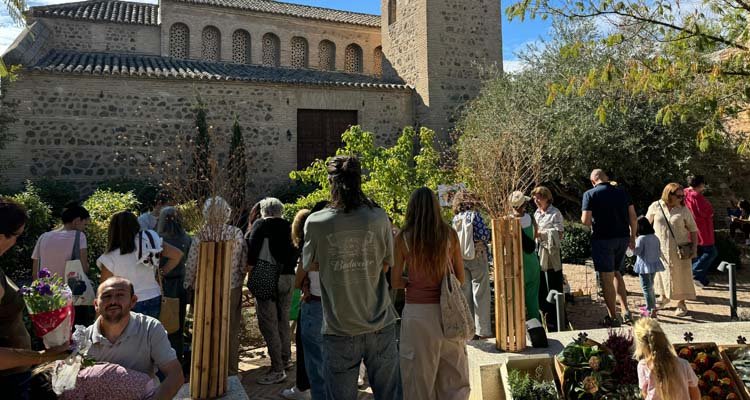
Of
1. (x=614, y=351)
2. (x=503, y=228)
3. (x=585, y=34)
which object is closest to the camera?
(x=614, y=351)

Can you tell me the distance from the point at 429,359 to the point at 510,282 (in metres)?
1.07

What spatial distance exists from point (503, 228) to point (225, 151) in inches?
456

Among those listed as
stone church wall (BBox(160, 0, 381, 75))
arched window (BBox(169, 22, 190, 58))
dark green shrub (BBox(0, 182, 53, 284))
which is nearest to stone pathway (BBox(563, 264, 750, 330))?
dark green shrub (BBox(0, 182, 53, 284))

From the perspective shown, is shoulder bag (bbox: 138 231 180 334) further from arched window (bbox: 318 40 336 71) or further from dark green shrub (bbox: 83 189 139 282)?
arched window (bbox: 318 40 336 71)

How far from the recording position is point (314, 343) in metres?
3.79

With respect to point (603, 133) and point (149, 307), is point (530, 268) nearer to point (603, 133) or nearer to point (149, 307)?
point (149, 307)

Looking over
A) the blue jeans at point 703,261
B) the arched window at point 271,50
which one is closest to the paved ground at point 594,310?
the blue jeans at point 703,261

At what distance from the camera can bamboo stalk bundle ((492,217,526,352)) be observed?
389cm

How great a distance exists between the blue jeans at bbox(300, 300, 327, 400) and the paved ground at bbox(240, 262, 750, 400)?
0.85 m

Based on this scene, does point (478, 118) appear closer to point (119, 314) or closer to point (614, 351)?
point (614, 351)

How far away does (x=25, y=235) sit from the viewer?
750cm

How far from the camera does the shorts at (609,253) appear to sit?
5.77 meters

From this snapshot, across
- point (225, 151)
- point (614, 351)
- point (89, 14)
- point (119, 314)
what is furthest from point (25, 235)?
point (89, 14)

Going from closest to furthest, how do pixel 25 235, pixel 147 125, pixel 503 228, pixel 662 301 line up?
pixel 503 228, pixel 662 301, pixel 25 235, pixel 147 125
